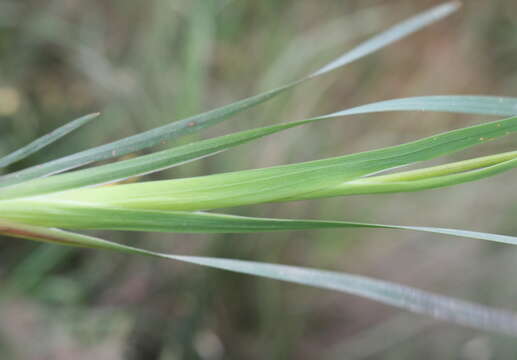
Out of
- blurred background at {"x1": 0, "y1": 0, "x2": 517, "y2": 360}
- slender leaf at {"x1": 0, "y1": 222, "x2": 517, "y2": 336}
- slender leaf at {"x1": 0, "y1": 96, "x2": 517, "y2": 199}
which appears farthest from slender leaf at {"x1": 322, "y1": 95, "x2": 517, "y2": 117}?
blurred background at {"x1": 0, "y1": 0, "x2": 517, "y2": 360}

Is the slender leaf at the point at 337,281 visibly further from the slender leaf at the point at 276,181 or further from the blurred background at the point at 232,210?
the blurred background at the point at 232,210

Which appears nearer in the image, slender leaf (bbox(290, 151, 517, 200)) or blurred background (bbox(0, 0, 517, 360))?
slender leaf (bbox(290, 151, 517, 200))

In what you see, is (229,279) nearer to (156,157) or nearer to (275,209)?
(275,209)

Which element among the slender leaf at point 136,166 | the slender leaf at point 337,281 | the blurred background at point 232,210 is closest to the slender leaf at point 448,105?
the slender leaf at point 136,166

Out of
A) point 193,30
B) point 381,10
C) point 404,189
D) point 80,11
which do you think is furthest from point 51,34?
point 404,189

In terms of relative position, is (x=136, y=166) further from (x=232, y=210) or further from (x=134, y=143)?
(x=232, y=210)

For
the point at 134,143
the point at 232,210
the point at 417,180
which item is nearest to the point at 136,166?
the point at 134,143

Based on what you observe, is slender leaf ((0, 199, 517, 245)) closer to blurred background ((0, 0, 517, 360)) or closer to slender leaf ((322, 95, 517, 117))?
slender leaf ((322, 95, 517, 117))
